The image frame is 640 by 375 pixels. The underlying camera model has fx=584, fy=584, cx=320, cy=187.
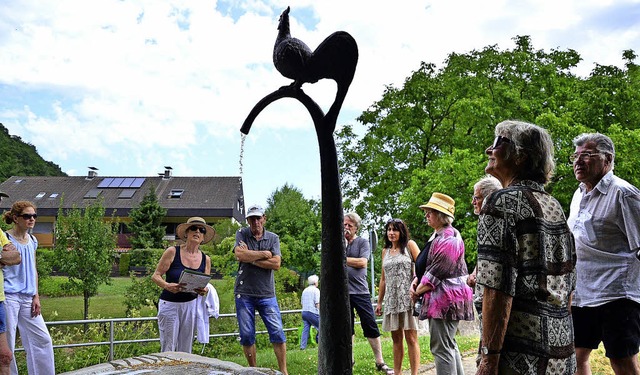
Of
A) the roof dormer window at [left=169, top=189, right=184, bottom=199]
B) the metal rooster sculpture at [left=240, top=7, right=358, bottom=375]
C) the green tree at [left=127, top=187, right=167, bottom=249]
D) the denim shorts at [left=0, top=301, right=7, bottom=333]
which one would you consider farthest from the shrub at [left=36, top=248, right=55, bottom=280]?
the roof dormer window at [left=169, top=189, right=184, bottom=199]

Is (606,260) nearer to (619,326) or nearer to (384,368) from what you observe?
(619,326)

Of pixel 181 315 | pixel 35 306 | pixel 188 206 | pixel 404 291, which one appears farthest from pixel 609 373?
pixel 188 206

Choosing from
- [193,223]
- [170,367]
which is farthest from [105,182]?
[170,367]

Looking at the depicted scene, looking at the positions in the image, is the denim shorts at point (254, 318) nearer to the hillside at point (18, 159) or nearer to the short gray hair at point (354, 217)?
the short gray hair at point (354, 217)

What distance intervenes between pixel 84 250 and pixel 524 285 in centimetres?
1773

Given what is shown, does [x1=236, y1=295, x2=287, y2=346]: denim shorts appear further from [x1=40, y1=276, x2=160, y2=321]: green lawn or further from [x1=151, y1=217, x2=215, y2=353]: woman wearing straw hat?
[x1=40, y1=276, x2=160, y2=321]: green lawn

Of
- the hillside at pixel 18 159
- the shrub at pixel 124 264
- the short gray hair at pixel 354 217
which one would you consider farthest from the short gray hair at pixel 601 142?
the hillside at pixel 18 159

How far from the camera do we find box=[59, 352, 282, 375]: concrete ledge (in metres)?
3.47

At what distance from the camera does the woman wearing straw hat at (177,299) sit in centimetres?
578

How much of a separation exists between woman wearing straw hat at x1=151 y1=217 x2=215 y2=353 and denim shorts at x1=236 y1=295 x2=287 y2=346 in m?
0.42

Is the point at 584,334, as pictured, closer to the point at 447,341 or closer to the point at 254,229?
the point at 447,341

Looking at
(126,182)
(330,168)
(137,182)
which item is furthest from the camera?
(126,182)

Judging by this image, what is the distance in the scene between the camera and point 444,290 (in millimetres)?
4840

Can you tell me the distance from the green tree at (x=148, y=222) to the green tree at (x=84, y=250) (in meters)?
13.8
